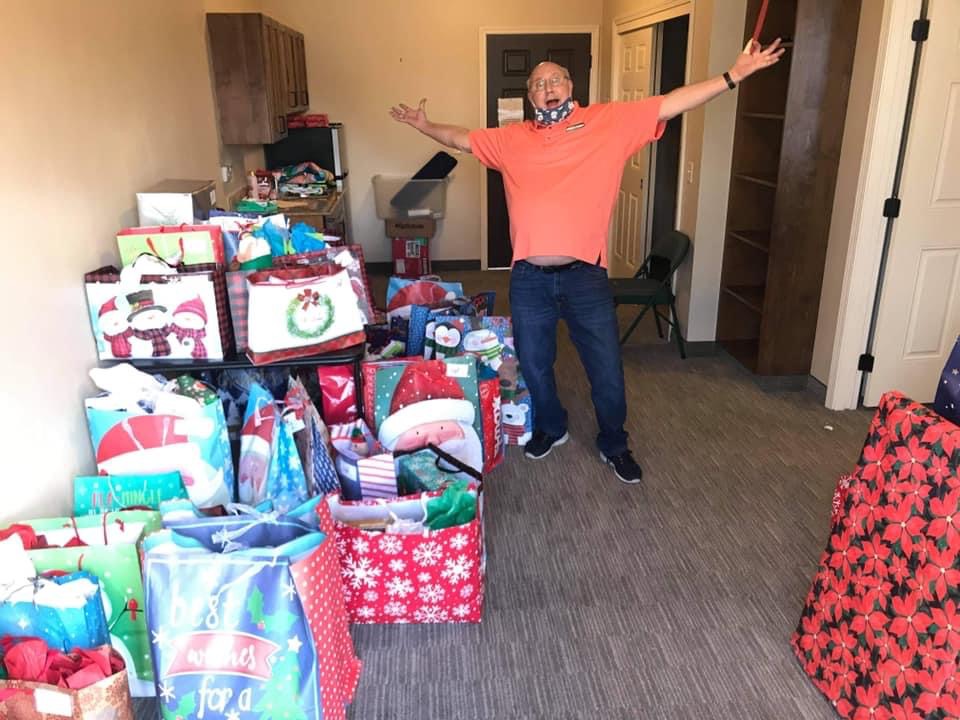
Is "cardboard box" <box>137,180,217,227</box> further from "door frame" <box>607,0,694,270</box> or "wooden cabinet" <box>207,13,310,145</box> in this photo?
"door frame" <box>607,0,694,270</box>

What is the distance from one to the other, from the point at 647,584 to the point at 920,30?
2478 mm

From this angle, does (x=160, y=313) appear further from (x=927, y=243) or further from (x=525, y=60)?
(x=525, y=60)

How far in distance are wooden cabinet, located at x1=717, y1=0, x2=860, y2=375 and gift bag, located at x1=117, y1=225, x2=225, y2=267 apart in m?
2.64

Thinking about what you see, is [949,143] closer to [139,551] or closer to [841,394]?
[841,394]

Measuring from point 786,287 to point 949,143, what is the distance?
2.99 feet

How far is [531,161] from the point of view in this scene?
2.70m

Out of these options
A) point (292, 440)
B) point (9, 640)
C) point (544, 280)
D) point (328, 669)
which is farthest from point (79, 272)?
point (544, 280)

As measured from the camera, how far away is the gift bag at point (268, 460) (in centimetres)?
213

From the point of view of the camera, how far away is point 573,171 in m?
2.66

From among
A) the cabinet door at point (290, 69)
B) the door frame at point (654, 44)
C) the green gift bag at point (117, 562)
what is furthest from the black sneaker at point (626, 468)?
the cabinet door at point (290, 69)

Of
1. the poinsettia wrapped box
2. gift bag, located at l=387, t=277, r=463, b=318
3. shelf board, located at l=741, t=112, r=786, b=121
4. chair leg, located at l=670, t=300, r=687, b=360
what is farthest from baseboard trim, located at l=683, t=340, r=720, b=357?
the poinsettia wrapped box

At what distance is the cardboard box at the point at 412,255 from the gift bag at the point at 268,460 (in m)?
4.13

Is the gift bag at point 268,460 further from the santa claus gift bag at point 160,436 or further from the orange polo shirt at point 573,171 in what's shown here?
the orange polo shirt at point 573,171

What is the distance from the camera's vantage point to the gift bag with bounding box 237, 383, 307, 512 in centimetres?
213
